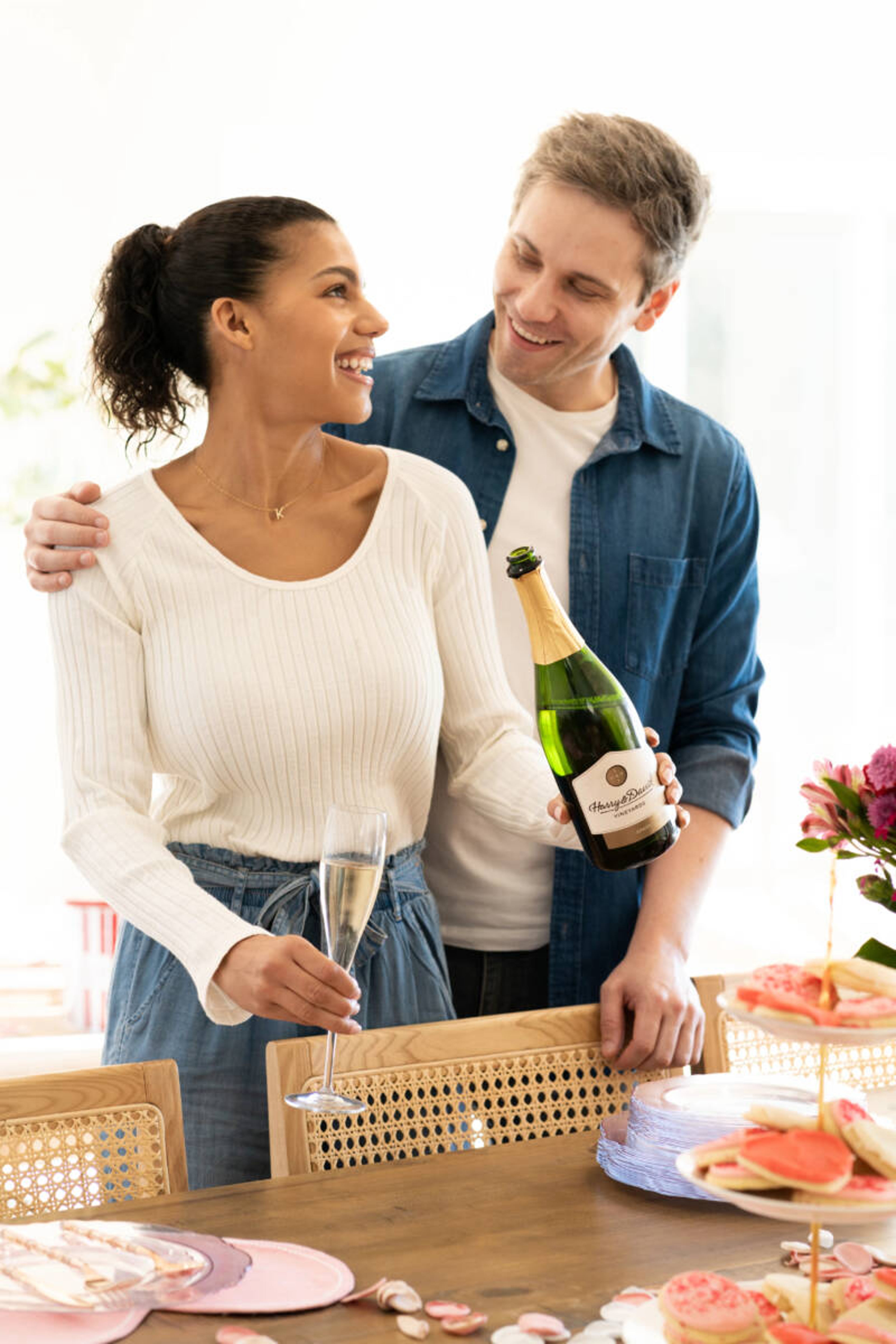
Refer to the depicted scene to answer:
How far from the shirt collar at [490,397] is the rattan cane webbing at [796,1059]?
787 millimetres

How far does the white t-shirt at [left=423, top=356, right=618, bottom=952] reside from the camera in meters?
1.98

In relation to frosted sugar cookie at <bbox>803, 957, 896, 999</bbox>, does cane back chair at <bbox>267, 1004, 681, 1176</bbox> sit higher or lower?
lower

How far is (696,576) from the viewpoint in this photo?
2.08 meters

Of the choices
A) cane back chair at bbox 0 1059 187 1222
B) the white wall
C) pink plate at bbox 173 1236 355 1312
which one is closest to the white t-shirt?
cane back chair at bbox 0 1059 187 1222

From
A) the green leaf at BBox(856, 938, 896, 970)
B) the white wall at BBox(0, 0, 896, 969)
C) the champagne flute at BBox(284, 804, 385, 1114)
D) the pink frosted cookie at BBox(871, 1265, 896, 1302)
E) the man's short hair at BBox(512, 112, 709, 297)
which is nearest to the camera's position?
the pink frosted cookie at BBox(871, 1265, 896, 1302)

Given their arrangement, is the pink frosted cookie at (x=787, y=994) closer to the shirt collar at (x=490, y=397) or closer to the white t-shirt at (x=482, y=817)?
the white t-shirt at (x=482, y=817)

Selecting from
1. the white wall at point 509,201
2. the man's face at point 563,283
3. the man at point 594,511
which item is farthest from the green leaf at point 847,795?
the white wall at point 509,201

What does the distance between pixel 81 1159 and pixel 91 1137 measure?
→ 0.03 metres

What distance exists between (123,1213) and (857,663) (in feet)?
14.5

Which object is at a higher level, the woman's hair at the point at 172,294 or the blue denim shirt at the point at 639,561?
the woman's hair at the point at 172,294

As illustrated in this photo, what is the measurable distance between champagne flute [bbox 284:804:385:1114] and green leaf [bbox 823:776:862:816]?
0.44 metres

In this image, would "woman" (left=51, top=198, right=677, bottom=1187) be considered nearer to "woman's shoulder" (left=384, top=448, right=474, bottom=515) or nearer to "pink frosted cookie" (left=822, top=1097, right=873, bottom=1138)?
"woman's shoulder" (left=384, top=448, right=474, bottom=515)

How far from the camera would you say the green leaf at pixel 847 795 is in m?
1.01

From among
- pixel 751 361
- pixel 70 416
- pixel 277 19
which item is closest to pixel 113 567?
pixel 70 416
